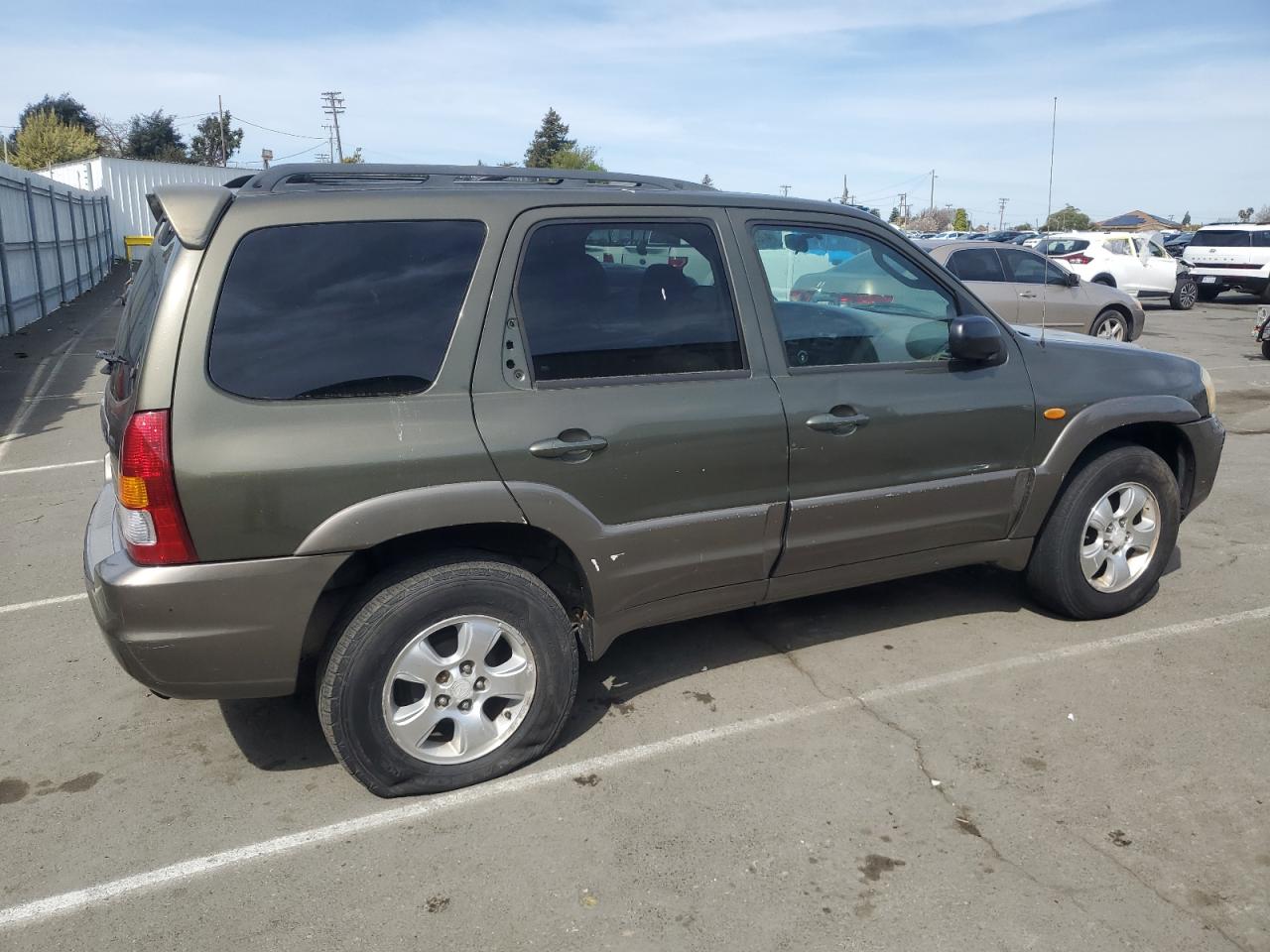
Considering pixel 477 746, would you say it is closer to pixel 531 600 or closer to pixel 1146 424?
pixel 531 600

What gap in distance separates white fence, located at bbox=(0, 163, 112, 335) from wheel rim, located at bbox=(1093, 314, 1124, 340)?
48.7 ft

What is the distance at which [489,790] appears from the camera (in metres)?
3.37

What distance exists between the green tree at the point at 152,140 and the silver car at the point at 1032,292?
63.8 m

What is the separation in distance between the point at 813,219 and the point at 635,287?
86 cm

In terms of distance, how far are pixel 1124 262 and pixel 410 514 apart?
21.9m

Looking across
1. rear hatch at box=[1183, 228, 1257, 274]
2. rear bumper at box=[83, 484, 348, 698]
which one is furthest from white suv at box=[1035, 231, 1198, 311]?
rear bumper at box=[83, 484, 348, 698]

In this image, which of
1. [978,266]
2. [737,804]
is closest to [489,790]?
[737,804]

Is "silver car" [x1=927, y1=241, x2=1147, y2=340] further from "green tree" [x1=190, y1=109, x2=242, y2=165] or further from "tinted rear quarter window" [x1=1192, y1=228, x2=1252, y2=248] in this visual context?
"green tree" [x1=190, y1=109, x2=242, y2=165]

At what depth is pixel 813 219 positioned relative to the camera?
13.0ft

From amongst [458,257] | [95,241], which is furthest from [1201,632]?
[95,241]

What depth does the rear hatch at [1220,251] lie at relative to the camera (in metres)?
23.2

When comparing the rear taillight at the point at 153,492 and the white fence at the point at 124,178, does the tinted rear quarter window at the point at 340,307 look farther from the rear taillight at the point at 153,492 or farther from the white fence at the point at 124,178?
the white fence at the point at 124,178

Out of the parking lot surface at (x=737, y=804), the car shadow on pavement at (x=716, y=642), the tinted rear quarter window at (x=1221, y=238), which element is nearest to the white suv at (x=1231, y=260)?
the tinted rear quarter window at (x=1221, y=238)

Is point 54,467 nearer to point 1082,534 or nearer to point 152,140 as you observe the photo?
point 1082,534
